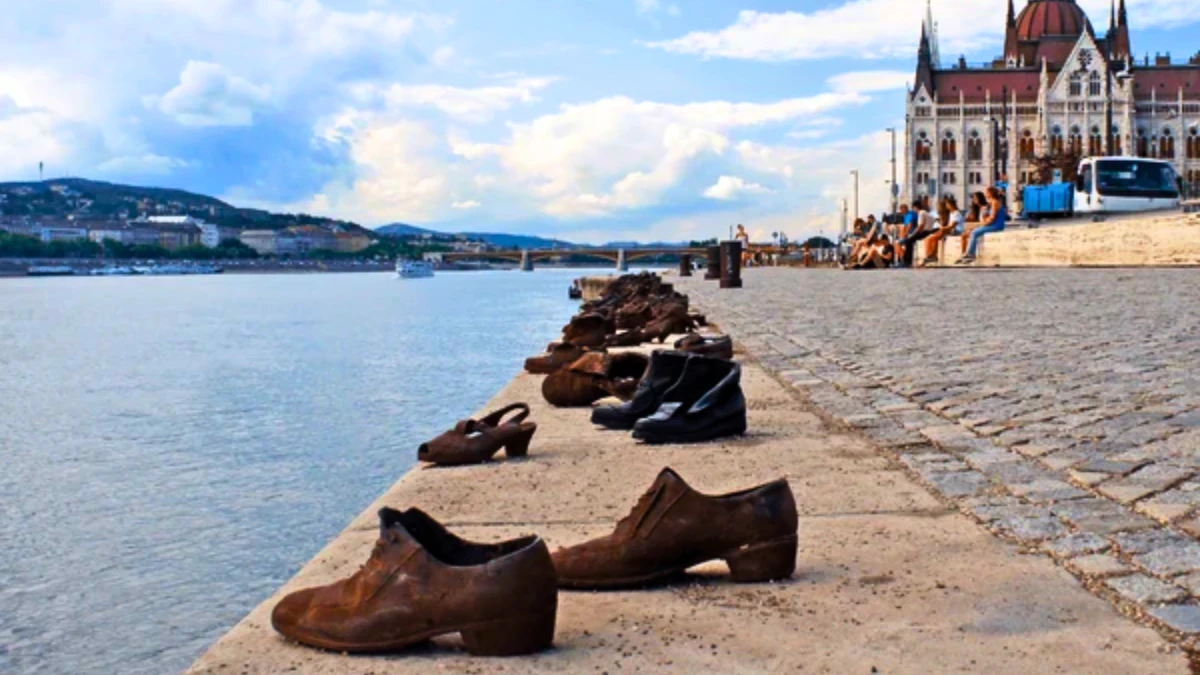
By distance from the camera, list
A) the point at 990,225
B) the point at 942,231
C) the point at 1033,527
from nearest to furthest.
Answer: the point at 1033,527 → the point at 990,225 → the point at 942,231

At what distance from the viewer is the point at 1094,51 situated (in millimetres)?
141125

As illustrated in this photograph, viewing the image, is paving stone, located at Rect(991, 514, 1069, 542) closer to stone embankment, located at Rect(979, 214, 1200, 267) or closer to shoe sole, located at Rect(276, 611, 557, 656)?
shoe sole, located at Rect(276, 611, 557, 656)

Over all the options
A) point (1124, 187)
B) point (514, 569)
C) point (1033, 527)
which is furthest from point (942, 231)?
point (514, 569)

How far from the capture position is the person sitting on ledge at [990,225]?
114 ft

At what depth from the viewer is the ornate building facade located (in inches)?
5556

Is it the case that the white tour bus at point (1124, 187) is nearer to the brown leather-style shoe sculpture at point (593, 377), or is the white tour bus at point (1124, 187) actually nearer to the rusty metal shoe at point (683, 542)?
the brown leather-style shoe sculpture at point (593, 377)

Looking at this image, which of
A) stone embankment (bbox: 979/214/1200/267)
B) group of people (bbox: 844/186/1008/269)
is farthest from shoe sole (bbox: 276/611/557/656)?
group of people (bbox: 844/186/1008/269)

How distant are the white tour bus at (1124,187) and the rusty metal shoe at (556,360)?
29.2 m

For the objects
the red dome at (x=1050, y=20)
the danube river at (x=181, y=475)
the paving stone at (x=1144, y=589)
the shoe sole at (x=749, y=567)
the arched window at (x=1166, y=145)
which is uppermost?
the red dome at (x=1050, y=20)

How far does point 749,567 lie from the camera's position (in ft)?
12.3

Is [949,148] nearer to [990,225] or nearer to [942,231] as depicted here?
[942,231]

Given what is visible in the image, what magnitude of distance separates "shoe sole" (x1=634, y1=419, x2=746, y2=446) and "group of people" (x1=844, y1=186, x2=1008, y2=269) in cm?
2968

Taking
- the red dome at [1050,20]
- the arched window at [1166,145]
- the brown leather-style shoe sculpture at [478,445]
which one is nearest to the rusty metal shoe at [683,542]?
the brown leather-style shoe sculpture at [478,445]

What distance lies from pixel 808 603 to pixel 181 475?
7140mm
